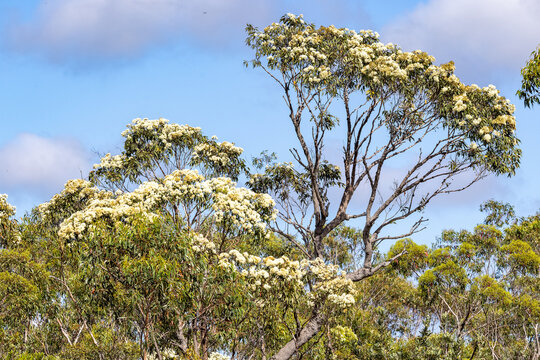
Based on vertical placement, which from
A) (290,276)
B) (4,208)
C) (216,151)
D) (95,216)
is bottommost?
(290,276)

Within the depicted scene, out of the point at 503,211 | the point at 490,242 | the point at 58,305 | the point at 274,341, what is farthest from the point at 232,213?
the point at 503,211

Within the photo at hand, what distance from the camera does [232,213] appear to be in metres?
16.0

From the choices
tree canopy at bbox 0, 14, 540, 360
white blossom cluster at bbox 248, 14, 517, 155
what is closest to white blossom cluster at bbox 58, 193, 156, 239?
tree canopy at bbox 0, 14, 540, 360

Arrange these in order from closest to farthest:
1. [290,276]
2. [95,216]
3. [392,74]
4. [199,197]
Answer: [95,216] → [290,276] → [199,197] → [392,74]

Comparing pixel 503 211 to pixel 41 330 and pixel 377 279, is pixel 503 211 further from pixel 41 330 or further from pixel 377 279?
pixel 41 330

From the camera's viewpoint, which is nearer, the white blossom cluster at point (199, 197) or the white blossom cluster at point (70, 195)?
the white blossom cluster at point (199, 197)

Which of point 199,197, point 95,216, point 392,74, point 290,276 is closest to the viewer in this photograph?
point 95,216

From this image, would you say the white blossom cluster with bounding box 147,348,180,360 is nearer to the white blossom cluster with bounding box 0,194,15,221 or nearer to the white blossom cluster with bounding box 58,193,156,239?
the white blossom cluster with bounding box 58,193,156,239

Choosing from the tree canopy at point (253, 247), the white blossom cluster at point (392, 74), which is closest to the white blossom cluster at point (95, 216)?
the tree canopy at point (253, 247)

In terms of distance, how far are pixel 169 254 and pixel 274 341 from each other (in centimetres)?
747

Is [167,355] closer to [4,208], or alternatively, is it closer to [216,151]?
[216,151]

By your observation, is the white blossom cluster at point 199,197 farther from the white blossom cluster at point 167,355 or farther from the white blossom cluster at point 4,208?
the white blossom cluster at point 4,208

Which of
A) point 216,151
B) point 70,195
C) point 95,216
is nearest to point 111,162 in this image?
point 70,195

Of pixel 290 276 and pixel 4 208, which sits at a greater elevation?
pixel 4 208
